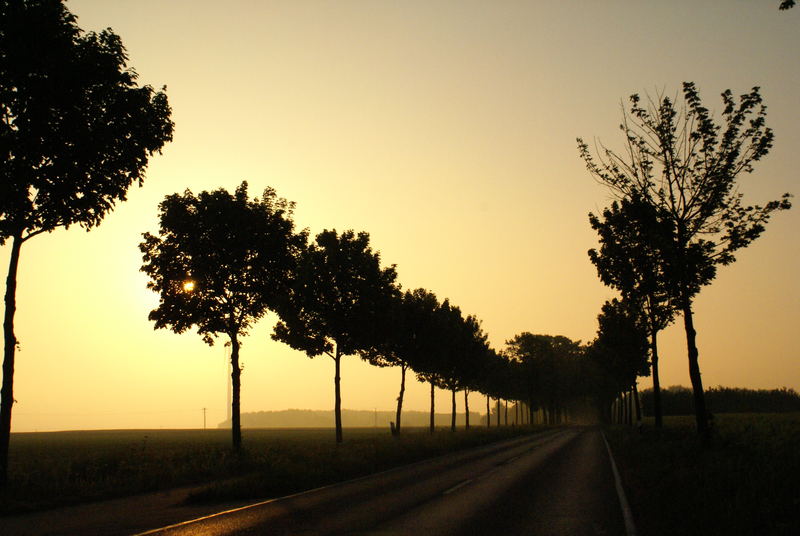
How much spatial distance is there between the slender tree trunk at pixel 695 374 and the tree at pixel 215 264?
18.4 meters

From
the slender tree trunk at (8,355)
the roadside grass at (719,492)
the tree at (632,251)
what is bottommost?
the roadside grass at (719,492)

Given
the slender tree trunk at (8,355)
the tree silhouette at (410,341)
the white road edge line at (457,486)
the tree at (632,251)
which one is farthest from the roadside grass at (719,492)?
the tree silhouette at (410,341)

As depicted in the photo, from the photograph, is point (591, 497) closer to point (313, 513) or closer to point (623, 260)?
point (313, 513)

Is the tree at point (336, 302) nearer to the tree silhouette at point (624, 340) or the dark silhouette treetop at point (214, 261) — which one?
the dark silhouette treetop at point (214, 261)

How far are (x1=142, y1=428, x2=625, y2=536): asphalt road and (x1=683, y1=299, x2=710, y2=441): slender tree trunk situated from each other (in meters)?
5.61

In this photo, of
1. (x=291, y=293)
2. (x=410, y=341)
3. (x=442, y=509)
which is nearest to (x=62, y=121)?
(x=442, y=509)

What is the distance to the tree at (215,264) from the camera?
90.5ft

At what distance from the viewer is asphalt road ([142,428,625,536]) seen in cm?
962

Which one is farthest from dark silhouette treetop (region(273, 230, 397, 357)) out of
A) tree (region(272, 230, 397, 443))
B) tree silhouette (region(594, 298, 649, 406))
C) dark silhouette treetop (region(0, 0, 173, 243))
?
dark silhouette treetop (region(0, 0, 173, 243))

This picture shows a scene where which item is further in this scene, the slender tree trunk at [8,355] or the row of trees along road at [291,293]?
the row of trees along road at [291,293]

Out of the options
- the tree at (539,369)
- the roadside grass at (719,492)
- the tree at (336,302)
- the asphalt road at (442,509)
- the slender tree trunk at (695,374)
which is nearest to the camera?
the roadside grass at (719,492)

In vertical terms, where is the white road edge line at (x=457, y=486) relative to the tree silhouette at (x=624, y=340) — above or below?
below

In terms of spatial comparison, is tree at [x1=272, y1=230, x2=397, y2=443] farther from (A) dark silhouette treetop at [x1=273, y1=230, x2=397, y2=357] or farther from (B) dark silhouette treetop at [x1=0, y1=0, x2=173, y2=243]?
(B) dark silhouette treetop at [x1=0, y1=0, x2=173, y2=243]

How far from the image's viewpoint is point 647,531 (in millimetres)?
9234
